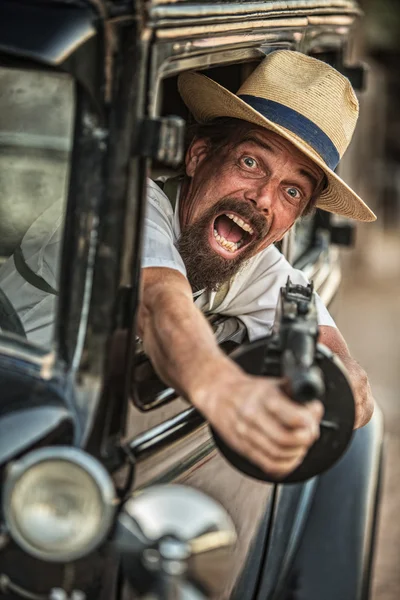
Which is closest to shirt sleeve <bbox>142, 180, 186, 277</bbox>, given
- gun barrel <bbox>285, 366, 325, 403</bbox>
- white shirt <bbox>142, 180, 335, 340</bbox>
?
white shirt <bbox>142, 180, 335, 340</bbox>

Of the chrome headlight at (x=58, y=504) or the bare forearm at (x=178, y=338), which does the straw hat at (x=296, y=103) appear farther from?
the chrome headlight at (x=58, y=504)

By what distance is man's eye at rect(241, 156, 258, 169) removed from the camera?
263 centimetres

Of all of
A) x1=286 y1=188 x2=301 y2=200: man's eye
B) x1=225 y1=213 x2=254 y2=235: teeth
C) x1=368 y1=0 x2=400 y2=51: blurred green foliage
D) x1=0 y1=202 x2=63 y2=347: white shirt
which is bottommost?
x1=368 y1=0 x2=400 y2=51: blurred green foliage

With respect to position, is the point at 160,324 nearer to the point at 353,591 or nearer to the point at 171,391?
the point at 171,391

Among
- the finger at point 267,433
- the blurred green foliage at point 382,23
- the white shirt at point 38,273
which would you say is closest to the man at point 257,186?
the white shirt at point 38,273

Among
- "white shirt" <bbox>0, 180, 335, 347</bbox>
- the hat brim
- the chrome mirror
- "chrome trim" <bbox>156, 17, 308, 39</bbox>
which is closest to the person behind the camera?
the chrome mirror

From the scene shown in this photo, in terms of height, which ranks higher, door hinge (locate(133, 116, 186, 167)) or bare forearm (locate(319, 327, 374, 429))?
door hinge (locate(133, 116, 186, 167))

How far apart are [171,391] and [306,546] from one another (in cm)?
75

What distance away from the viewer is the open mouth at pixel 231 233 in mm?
2573

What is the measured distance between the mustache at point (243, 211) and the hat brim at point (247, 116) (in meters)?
0.21

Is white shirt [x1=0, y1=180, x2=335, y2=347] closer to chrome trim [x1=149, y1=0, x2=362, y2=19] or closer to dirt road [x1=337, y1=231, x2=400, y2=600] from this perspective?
chrome trim [x1=149, y1=0, x2=362, y2=19]

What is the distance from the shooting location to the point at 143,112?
68.7 inches

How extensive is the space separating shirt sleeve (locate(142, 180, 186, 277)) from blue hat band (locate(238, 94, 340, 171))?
35cm

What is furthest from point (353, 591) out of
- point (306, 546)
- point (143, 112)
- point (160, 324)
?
point (143, 112)
